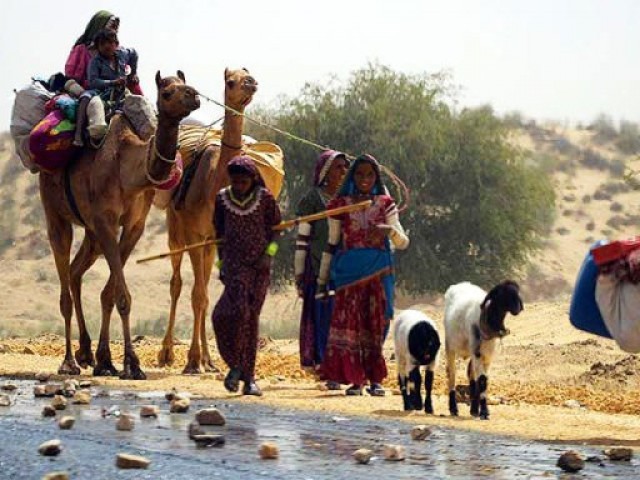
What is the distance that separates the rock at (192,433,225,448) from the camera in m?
10.7

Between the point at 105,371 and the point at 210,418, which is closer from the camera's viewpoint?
the point at 210,418

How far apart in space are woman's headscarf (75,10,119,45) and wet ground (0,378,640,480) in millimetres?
5127

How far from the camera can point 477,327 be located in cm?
1307

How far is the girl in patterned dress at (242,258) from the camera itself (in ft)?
47.8

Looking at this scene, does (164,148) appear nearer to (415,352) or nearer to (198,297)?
(198,297)

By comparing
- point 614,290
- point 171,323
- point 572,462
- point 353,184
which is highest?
point 353,184

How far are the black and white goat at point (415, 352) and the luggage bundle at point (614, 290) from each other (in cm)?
227

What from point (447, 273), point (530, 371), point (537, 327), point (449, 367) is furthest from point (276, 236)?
point (447, 273)

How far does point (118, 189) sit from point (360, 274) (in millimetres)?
3714

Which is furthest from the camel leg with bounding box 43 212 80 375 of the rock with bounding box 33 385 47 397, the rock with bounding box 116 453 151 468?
the rock with bounding box 116 453 151 468

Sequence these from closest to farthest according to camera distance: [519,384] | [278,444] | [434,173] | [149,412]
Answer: [278,444], [149,412], [519,384], [434,173]

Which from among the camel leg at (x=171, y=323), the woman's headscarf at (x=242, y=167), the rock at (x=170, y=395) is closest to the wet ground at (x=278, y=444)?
the rock at (x=170, y=395)

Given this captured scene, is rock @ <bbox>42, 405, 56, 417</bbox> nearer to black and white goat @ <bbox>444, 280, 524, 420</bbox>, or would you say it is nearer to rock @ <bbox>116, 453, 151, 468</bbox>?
black and white goat @ <bbox>444, 280, 524, 420</bbox>

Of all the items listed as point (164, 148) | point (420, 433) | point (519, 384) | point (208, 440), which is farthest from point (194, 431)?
point (519, 384)
